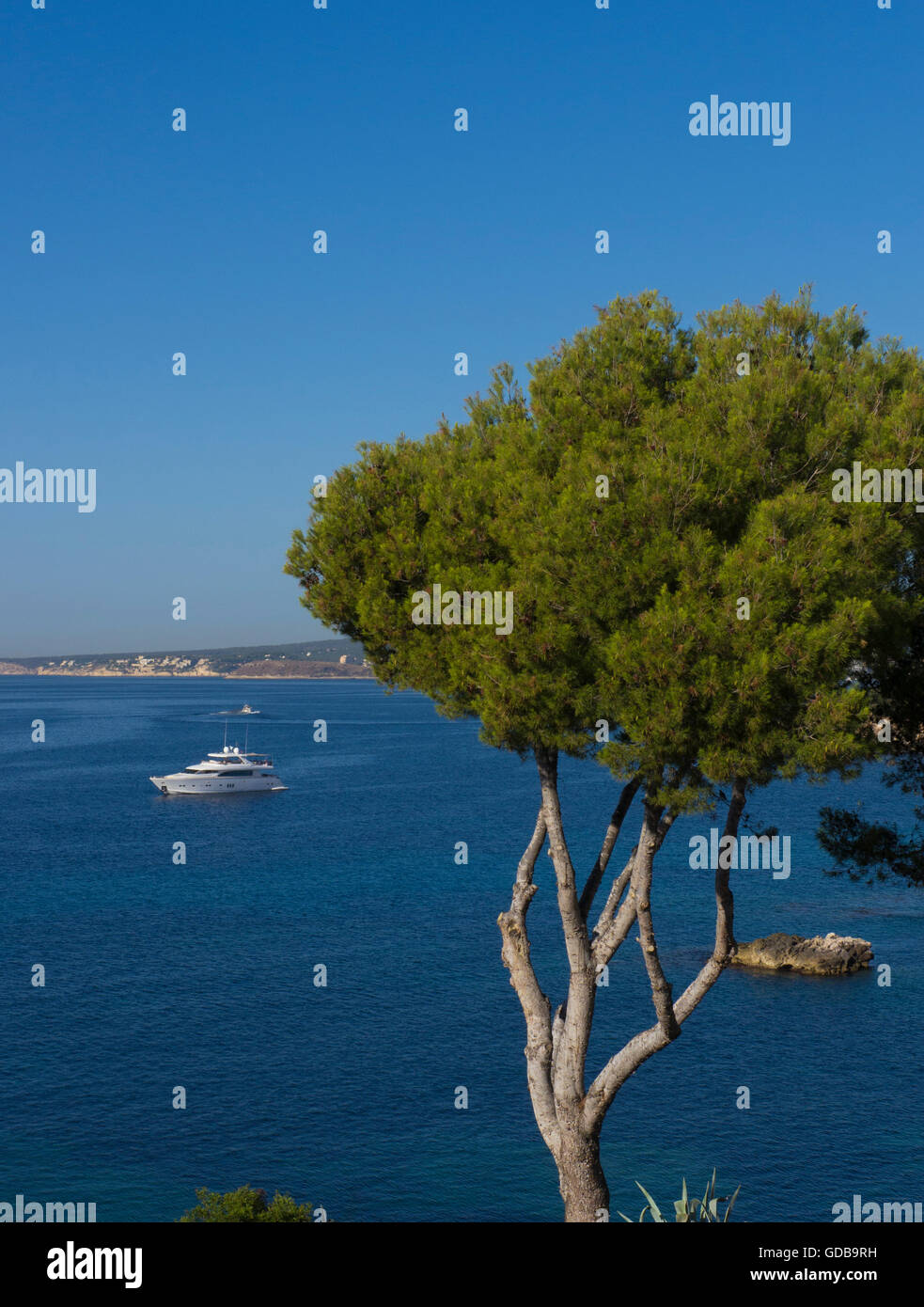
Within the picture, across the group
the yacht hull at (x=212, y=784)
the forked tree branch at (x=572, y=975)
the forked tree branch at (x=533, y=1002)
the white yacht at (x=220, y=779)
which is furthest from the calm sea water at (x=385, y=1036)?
the forked tree branch at (x=572, y=975)

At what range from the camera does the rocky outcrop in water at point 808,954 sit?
2254 inches

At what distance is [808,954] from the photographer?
58.0 meters

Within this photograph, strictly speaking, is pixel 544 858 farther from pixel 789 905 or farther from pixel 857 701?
pixel 857 701

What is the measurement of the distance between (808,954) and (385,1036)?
24618 millimetres

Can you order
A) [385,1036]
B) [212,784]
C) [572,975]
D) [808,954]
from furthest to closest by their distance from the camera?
[212,784], [808,954], [385,1036], [572,975]

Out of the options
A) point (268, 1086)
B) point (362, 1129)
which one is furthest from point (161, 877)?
point (362, 1129)

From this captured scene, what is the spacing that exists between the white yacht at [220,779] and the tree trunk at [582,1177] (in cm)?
10203

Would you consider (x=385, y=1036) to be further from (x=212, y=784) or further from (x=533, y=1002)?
(x=212, y=784)

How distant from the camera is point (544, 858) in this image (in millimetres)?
78625

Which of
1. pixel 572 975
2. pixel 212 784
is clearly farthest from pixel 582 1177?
pixel 212 784

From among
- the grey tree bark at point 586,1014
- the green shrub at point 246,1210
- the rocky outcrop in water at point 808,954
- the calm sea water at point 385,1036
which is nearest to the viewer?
the grey tree bark at point 586,1014

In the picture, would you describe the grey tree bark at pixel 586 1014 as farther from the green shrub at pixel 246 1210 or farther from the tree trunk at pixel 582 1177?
the green shrub at pixel 246 1210

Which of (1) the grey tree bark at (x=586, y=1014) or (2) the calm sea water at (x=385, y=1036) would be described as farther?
(2) the calm sea water at (x=385, y=1036)
